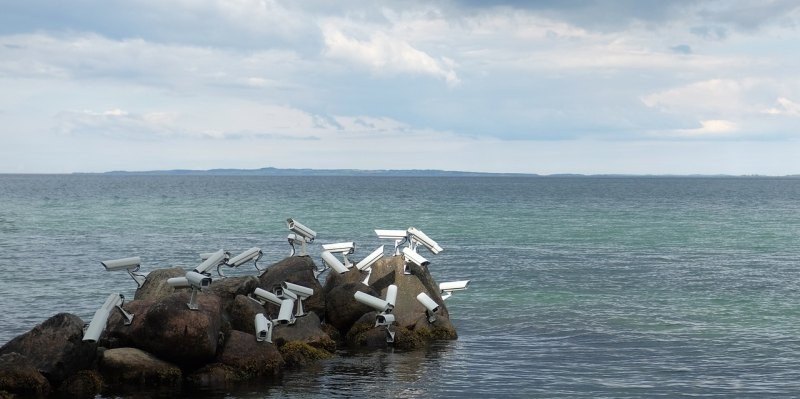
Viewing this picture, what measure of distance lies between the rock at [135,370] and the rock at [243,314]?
10.5ft

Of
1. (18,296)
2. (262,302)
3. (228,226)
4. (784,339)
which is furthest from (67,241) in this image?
(784,339)

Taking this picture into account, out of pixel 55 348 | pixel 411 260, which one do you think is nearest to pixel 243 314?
pixel 55 348

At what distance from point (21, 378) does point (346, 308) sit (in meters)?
10.3

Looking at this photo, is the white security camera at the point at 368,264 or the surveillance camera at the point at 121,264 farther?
the white security camera at the point at 368,264

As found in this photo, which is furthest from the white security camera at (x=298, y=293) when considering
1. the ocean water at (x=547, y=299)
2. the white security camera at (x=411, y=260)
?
the white security camera at (x=411, y=260)

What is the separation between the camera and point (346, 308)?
93.4 feet

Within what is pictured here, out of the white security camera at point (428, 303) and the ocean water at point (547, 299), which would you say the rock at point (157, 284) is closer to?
the ocean water at point (547, 299)

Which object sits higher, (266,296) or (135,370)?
(266,296)

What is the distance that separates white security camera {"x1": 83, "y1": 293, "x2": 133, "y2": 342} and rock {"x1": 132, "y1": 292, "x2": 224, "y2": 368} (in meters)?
0.77

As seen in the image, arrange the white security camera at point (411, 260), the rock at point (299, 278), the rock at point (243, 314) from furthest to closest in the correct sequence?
the white security camera at point (411, 260), the rock at point (299, 278), the rock at point (243, 314)

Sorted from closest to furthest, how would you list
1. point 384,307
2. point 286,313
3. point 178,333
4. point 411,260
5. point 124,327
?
1. point 178,333
2. point 124,327
3. point 286,313
4. point 384,307
5. point 411,260

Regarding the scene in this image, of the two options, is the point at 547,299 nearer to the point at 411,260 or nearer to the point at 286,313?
the point at 411,260

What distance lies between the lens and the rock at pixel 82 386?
21172 mm

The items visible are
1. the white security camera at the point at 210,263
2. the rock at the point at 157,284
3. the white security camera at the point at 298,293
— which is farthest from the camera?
the rock at the point at 157,284
